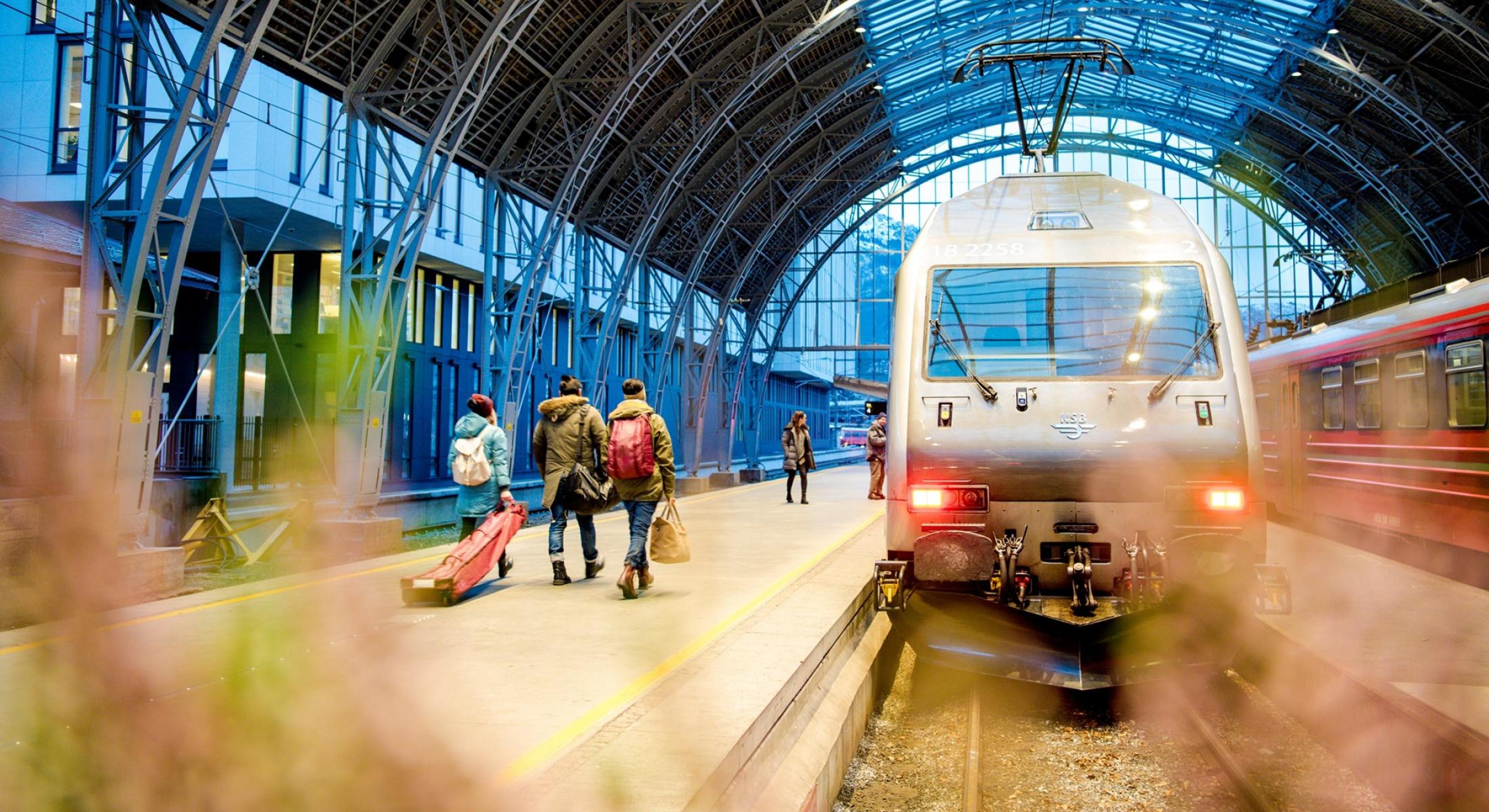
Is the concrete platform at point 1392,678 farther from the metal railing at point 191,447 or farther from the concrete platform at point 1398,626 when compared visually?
the metal railing at point 191,447

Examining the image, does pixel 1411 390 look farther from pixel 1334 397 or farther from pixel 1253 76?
pixel 1253 76

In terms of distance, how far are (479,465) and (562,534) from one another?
0.86 m

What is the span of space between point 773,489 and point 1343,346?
13.4 meters

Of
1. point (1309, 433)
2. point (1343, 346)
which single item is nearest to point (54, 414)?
point (1343, 346)

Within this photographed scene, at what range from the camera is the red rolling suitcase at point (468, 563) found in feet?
24.6

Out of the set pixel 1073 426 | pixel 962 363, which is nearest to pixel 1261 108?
pixel 962 363

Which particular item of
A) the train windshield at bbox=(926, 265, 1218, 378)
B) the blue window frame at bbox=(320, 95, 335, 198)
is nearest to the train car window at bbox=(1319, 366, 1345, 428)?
the train windshield at bbox=(926, 265, 1218, 378)

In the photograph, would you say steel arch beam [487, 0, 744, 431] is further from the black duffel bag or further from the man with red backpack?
the man with red backpack

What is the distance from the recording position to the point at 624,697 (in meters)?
5.00

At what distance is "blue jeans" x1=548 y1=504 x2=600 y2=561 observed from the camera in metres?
8.48

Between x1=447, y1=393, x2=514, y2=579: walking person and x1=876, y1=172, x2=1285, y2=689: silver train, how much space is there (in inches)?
135

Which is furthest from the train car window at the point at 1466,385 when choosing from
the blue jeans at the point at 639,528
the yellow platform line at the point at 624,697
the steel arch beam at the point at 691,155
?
the steel arch beam at the point at 691,155

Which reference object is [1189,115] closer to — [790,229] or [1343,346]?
[790,229]

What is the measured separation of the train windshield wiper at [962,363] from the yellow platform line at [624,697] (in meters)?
2.24
